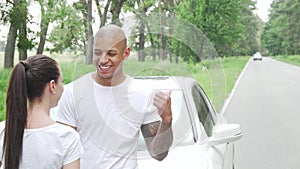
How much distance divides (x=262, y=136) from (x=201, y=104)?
18.5ft

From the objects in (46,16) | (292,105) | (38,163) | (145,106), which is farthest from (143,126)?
(46,16)

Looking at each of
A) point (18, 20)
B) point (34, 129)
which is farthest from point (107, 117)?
point (18, 20)

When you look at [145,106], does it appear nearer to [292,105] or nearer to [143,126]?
[143,126]

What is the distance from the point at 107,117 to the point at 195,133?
1547 millimetres

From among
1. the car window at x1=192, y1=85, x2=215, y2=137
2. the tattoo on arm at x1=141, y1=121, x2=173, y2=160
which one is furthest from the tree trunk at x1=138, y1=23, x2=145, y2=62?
the car window at x1=192, y1=85, x2=215, y2=137

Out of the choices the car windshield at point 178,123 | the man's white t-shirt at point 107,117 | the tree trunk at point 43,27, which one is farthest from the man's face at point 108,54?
the tree trunk at point 43,27

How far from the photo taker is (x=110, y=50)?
2.18 metres

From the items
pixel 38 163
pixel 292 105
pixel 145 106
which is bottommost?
pixel 292 105

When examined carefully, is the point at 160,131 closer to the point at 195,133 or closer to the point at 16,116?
the point at 16,116

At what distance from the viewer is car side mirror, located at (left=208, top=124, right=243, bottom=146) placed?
372 centimetres

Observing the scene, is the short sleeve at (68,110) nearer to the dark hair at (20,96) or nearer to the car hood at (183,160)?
the dark hair at (20,96)

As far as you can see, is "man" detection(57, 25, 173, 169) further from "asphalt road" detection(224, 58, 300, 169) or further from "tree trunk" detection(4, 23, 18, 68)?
"tree trunk" detection(4, 23, 18, 68)

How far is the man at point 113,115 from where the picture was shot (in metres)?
2.23

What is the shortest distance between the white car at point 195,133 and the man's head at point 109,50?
522 mm
